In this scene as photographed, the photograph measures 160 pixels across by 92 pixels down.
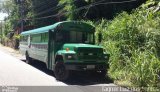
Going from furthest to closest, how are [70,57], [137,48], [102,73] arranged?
[102,73] < [137,48] < [70,57]

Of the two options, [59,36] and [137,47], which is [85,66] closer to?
[59,36]

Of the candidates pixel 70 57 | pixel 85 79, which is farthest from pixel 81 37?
pixel 70 57

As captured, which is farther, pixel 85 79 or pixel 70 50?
pixel 85 79

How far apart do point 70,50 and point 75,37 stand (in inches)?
62.6

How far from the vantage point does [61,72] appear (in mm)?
12906

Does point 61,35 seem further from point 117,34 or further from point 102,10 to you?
point 102,10

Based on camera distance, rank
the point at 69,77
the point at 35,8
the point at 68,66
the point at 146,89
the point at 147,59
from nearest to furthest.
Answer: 1. the point at 146,89
2. the point at 147,59
3. the point at 68,66
4. the point at 69,77
5. the point at 35,8

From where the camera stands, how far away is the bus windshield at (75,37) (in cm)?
1382

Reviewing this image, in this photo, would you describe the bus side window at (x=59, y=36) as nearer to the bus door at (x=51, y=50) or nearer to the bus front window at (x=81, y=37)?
the bus door at (x=51, y=50)

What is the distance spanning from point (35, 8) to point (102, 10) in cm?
2130

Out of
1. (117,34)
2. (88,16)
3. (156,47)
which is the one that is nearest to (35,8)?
(88,16)

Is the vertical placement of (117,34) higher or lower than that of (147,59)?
higher

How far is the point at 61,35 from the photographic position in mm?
13844

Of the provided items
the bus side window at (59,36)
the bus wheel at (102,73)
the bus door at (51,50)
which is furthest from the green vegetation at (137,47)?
the bus door at (51,50)
